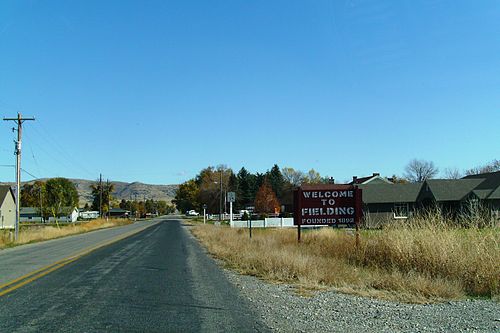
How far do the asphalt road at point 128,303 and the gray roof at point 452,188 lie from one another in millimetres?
45018

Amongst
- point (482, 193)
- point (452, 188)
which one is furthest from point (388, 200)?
point (482, 193)

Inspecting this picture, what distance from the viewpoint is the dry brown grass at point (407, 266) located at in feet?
36.4

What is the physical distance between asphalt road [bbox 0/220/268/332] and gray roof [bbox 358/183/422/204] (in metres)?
46.8

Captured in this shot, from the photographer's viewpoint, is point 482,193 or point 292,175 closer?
point 482,193

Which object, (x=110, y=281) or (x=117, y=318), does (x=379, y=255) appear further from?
(x=117, y=318)

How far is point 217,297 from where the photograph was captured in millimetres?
10766

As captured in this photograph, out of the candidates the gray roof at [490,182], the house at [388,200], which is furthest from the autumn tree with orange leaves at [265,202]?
the gray roof at [490,182]

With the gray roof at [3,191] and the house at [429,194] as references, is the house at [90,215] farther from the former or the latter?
the house at [429,194]

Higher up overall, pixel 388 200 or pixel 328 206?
pixel 388 200

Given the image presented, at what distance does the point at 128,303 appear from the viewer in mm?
9945

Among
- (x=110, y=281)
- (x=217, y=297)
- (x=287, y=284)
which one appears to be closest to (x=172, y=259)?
(x=110, y=281)

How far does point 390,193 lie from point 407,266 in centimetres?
4859

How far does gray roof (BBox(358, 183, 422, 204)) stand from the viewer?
195 feet

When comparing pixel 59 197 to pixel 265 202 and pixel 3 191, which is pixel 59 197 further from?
pixel 265 202
